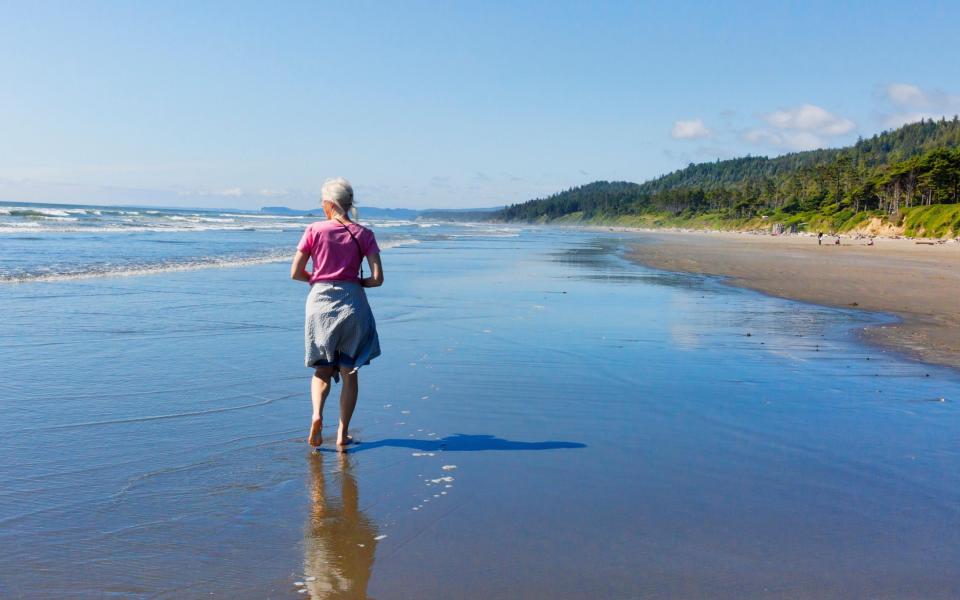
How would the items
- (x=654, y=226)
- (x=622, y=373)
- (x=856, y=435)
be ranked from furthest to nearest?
(x=654, y=226) → (x=622, y=373) → (x=856, y=435)

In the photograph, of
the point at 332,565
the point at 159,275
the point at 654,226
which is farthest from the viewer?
the point at 654,226

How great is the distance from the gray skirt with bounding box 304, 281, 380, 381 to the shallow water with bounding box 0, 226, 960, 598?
61 centimetres

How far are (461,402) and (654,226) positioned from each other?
6182 inches

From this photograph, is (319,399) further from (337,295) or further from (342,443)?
(337,295)

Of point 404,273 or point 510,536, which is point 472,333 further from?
point 404,273

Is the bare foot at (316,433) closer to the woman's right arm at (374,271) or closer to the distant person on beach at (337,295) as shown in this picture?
the distant person on beach at (337,295)

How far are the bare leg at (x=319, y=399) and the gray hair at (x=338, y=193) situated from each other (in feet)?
3.81

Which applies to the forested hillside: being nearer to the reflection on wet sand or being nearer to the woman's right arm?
the woman's right arm

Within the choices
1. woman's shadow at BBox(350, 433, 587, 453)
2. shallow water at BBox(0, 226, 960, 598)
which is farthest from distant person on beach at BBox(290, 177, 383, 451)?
shallow water at BBox(0, 226, 960, 598)

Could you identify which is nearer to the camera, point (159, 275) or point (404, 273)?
point (159, 275)

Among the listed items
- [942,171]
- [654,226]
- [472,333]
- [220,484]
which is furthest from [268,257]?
[654,226]

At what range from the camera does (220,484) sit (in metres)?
4.33

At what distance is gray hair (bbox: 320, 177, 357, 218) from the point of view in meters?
5.25

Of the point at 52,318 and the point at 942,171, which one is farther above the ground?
the point at 942,171
